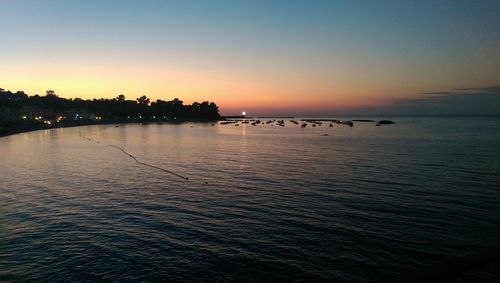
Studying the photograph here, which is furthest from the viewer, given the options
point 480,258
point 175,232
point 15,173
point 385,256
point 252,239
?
point 15,173

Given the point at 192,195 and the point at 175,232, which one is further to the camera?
the point at 192,195

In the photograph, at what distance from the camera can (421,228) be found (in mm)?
22984

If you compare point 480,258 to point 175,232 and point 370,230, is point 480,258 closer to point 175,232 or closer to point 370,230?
point 370,230

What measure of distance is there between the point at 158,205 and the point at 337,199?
52.4ft

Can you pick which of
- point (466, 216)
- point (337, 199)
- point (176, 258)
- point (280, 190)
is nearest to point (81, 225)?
point (176, 258)

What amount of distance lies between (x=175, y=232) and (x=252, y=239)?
5335 mm

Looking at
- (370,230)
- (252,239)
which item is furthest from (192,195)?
(370,230)

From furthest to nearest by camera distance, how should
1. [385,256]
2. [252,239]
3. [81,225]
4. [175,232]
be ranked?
[81,225]
[175,232]
[252,239]
[385,256]

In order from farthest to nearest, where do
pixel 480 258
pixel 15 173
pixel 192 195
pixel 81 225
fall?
1. pixel 15 173
2. pixel 192 195
3. pixel 81 225
4. pixel 480 258

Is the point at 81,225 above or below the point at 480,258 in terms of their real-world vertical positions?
below

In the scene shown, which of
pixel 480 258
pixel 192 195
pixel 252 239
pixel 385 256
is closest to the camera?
pixel 480 258

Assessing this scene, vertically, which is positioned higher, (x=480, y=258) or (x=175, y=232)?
(x=480, y=258)

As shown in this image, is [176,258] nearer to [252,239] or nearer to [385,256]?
[252,239]

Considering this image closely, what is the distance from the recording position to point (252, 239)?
21.5 meters
